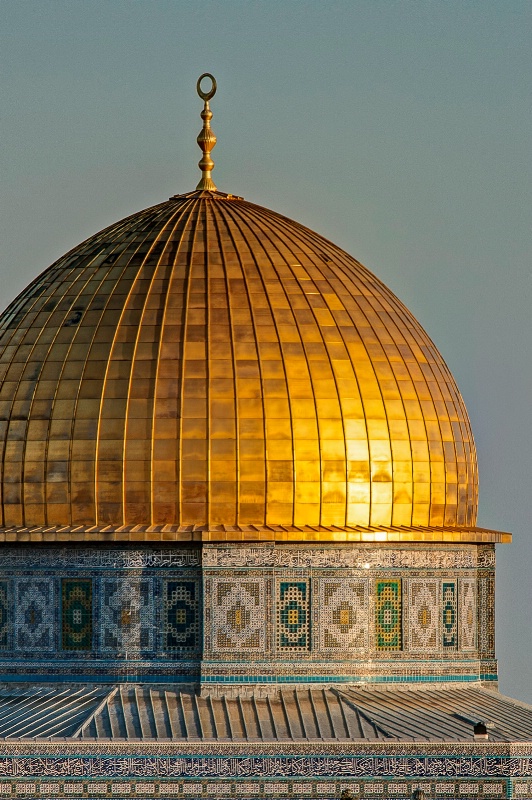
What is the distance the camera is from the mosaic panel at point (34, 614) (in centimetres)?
3666

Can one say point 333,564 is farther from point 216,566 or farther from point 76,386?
point 76,386

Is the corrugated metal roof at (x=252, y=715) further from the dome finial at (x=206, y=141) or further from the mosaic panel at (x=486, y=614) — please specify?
the dome finial at (x=206, y=141)

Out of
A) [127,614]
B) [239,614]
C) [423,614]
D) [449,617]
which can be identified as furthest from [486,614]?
[127,614]

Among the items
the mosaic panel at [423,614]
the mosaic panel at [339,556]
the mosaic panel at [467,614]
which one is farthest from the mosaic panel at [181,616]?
the mosaic panel at [467,614]

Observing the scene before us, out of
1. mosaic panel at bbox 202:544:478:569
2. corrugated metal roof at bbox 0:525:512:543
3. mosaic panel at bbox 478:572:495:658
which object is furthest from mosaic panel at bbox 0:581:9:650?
mosaic panel at bbox 478:572:495:658

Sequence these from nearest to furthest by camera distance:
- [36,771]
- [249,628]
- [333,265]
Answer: [36,771] → [249,628] → [333,265]

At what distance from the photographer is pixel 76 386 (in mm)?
37000

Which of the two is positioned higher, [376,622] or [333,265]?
[333,265]

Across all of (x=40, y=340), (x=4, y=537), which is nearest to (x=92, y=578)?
(x=4, y=537)

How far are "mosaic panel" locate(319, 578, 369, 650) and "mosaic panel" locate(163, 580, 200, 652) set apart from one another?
67.1 inches

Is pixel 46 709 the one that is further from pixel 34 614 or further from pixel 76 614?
pixel 34 614

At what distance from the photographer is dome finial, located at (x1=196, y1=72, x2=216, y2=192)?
40.1 metres

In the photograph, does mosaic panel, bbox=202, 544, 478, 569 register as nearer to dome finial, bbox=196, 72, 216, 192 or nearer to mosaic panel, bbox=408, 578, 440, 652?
mosaic panel, bbox=408, 578, 440, 652

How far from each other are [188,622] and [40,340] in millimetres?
4652
